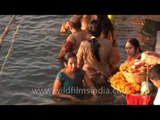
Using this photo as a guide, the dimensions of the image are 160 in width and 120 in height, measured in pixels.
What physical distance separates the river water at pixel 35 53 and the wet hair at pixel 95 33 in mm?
1200

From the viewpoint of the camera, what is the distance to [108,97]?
7.45 metres

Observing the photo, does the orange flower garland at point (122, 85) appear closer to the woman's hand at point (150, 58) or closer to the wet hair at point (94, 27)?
the woman's hand at point (150, 58)

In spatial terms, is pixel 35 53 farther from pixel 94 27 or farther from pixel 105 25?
pixel 94 27

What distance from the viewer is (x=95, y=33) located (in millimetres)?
7355

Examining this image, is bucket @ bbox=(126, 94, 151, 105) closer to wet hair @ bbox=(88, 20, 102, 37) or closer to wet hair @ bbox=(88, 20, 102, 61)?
wet hair @ bbox=(88, 20, 102, 61)

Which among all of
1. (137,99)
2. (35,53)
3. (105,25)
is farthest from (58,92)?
(35,53)

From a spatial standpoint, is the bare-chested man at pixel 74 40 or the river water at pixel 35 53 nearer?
the river water at pixel 35 53

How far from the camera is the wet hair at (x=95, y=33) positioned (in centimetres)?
728

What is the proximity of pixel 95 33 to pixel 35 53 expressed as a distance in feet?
8.47

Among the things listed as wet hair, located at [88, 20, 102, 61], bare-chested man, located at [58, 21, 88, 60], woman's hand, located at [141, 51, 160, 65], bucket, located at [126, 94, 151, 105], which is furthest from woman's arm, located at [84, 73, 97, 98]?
bare-chested man, located at [58, 21, 88, 60]

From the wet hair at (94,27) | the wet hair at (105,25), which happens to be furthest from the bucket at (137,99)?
the wet hair at (105,25)

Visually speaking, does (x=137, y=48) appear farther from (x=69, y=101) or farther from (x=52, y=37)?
(x=52, y=37)
